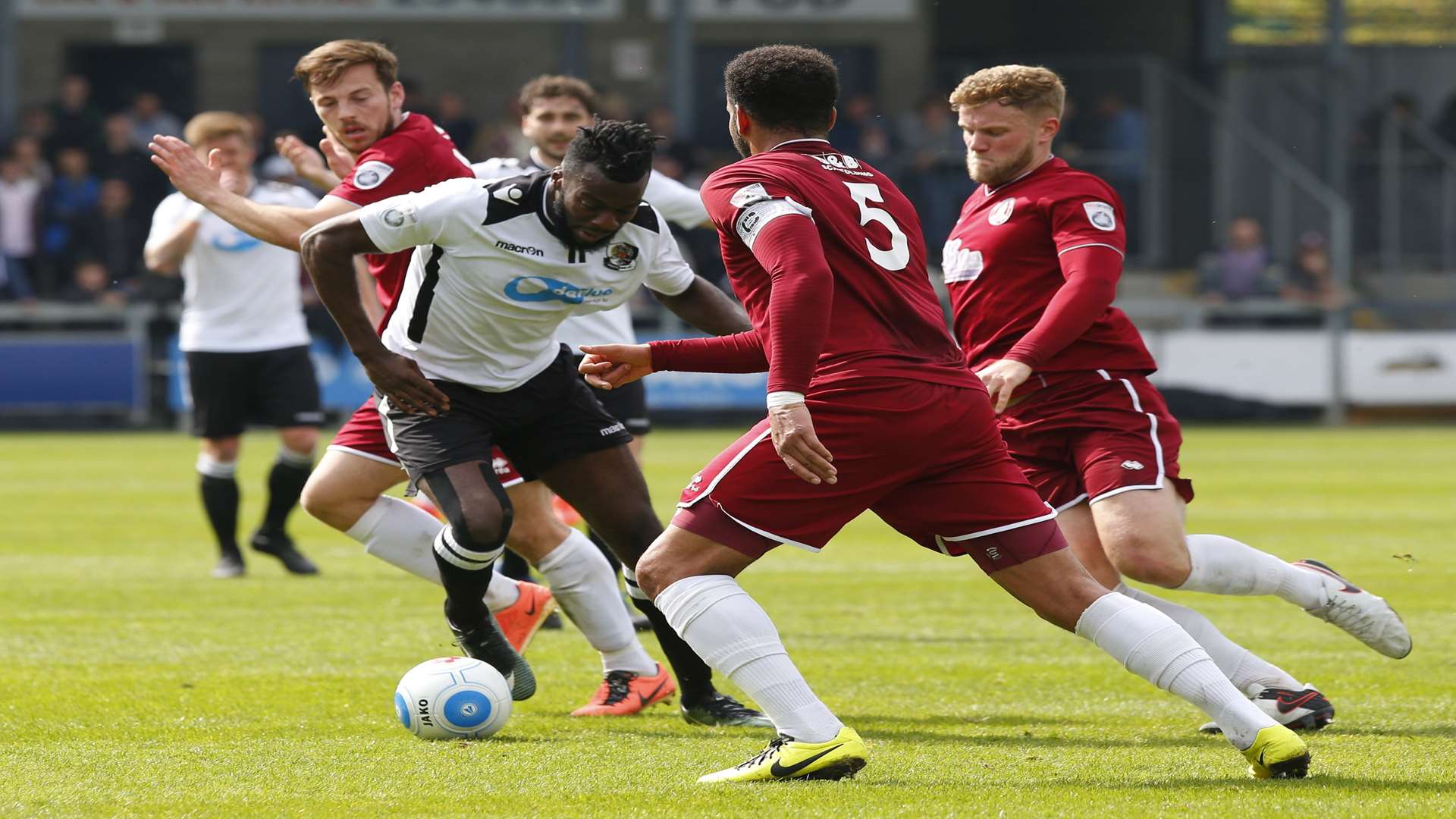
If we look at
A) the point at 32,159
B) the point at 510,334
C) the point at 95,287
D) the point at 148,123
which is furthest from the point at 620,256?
the point at 148,123

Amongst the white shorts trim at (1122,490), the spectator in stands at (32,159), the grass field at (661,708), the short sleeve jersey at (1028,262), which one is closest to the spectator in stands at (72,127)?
the spectator in stands at (32,159)

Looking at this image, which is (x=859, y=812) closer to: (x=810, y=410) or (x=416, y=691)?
(x=810, y=410)

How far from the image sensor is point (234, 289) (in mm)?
9617

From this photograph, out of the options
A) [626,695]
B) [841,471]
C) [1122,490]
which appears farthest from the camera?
[626,695]

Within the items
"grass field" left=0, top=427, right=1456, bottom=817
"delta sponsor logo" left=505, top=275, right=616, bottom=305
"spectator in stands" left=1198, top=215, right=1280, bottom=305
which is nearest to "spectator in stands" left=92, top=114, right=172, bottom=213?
"grass field" left=0, top=427, right=1456, bottom=817

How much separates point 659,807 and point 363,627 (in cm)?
354

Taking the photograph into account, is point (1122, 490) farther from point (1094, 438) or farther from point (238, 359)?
point (238, 359)

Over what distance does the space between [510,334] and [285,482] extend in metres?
4.37

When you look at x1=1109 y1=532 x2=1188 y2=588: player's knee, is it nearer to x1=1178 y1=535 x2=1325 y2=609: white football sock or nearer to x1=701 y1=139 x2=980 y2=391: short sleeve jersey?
x1=1178 y1=535 x2=1325 y2=609: white football sock

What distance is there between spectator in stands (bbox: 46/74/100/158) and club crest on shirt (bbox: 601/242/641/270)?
1704cm

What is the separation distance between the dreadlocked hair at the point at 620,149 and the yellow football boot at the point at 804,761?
153cm

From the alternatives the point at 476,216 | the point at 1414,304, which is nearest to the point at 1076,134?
the point at 1414,304

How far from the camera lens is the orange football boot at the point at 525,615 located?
20.3 ft

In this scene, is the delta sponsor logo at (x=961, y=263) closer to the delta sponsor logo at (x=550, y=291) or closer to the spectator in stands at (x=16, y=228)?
the delta sponsor logo at (x=550, y=291)
